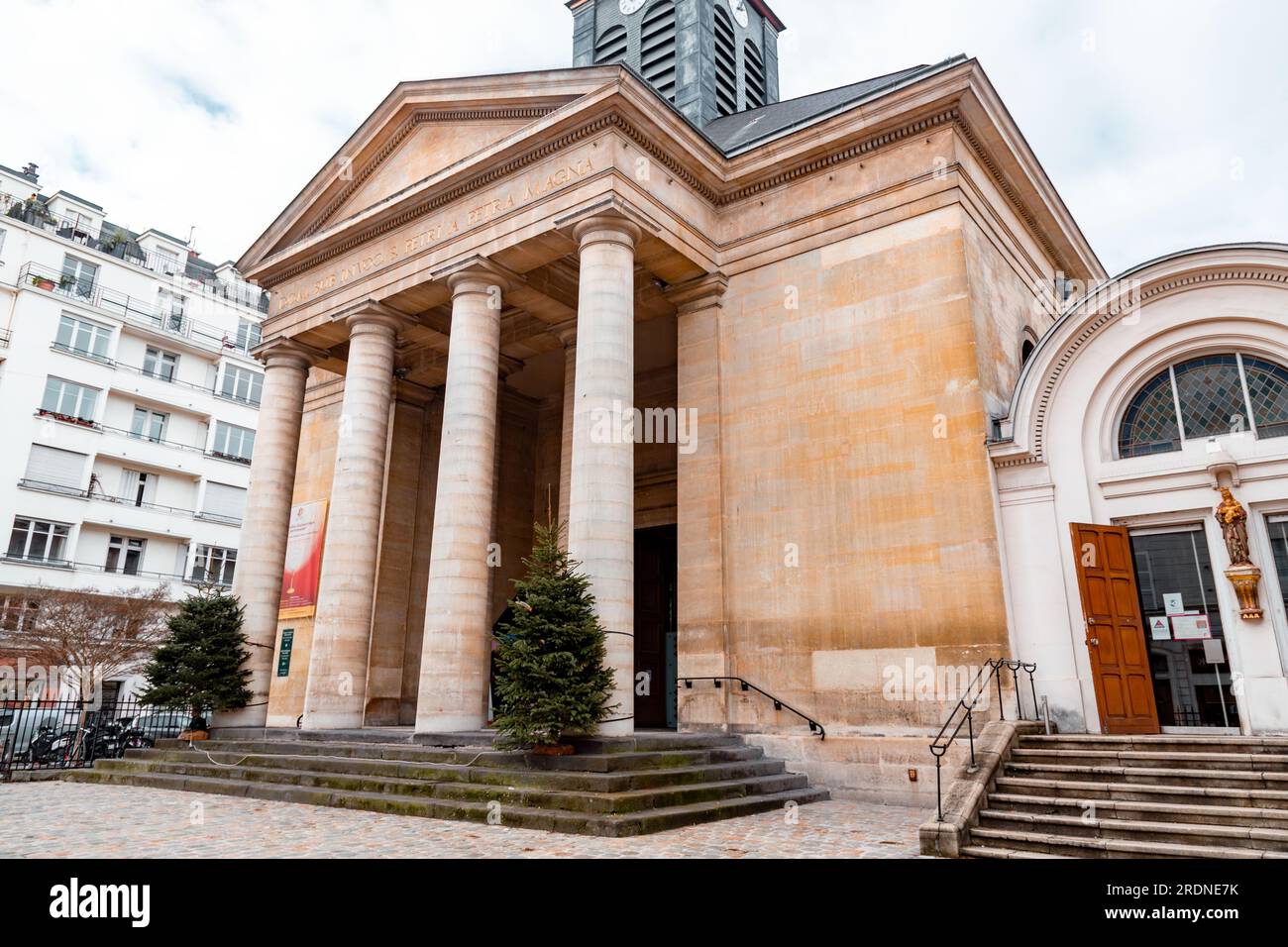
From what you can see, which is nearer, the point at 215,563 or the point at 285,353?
the point at 285,353

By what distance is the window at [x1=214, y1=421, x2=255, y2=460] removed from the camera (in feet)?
121

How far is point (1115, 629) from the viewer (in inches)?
457

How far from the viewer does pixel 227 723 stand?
16562mm

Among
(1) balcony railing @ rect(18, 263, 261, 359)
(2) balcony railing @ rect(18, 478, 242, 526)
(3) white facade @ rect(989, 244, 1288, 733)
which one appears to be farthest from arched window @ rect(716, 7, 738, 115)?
(2) balcony railing @ rect(18, 478, 242, 526)

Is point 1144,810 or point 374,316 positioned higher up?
point 374,316

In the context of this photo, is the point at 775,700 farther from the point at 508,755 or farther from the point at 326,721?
the point at 326,721

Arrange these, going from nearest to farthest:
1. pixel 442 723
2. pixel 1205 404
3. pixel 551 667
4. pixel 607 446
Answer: pixel 551 667 < pixel 1205 404 < pixel 607 446 < pixel 442 723

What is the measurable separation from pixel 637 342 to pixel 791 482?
6451mm

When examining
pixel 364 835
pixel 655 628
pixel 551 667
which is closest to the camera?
pixel 364 835

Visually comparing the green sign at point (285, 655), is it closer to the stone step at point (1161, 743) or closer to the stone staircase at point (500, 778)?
the stone staircase at point (500, 778)

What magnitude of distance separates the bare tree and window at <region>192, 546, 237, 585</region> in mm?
8476

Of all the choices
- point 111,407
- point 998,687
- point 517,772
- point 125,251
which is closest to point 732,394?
point 998,687

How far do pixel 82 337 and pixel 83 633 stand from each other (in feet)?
49.1
